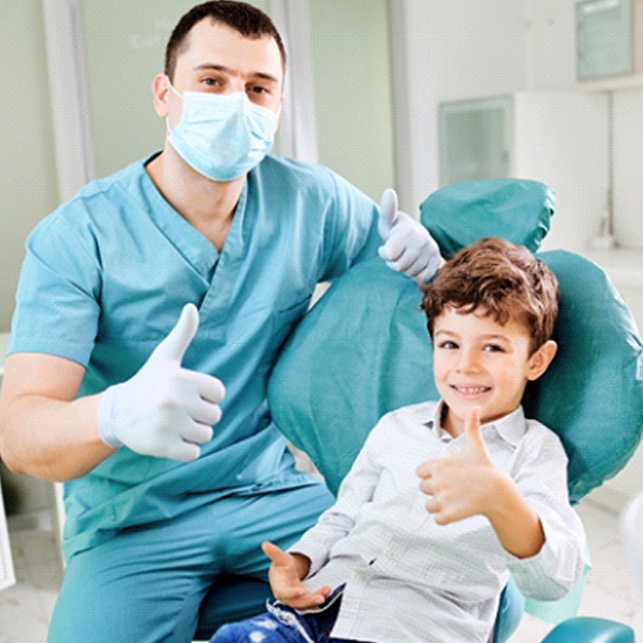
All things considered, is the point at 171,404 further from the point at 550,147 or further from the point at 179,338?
the point at 550,147

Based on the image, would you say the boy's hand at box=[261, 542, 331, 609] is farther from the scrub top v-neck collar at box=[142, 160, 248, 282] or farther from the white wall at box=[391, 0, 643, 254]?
the white wall at box=[391, 0, 643, 254]

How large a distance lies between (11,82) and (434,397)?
2.00m

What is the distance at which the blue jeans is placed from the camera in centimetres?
114

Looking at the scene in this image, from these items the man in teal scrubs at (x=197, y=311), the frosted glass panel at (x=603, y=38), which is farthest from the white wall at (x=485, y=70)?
the man in teal scrubs at (x=197, y=311)

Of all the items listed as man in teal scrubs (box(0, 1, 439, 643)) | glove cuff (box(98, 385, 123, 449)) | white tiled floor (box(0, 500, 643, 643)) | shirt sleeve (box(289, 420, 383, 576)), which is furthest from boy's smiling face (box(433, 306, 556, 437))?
white tiled floor (box(0, 500, 643, 643))

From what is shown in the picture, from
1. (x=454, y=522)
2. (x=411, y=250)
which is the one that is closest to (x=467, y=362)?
(x=454, y=522)

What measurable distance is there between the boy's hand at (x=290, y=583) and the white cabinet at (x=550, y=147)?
6.90ft

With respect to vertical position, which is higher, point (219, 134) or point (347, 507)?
point (219, 134)

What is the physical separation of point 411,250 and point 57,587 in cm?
162

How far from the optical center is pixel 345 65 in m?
3.25

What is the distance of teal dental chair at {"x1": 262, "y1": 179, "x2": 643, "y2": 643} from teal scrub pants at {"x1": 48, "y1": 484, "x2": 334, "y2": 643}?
0.14 metres

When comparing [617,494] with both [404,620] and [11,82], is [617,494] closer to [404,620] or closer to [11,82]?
[404,620]

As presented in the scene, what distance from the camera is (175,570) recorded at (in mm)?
1450

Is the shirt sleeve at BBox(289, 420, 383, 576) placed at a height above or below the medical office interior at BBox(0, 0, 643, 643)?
below
